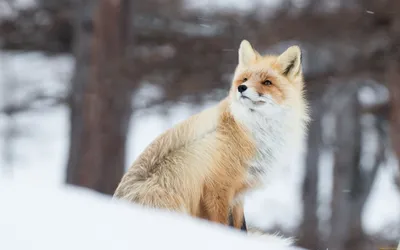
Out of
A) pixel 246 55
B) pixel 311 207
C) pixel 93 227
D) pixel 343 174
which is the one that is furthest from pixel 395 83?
pixel 93 227

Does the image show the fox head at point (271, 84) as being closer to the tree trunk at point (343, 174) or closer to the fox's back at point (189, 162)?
the fox's back at point (189, 162)

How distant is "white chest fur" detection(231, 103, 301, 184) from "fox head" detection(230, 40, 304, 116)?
1 centimetres

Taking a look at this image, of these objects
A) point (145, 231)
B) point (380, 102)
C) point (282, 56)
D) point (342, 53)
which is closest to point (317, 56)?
point (342, 53)

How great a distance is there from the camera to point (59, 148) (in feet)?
13.6

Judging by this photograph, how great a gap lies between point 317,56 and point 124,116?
0.81 m

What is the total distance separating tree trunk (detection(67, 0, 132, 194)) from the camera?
2.22 meters

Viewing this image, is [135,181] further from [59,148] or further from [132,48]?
[59,148]

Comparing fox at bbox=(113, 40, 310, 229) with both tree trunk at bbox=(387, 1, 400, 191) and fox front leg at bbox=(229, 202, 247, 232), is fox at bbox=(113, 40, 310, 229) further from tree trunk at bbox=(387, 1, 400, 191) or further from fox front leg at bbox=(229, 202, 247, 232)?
tree trunk at bbox=(387, 1, 400, 191)

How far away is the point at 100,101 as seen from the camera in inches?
97.9

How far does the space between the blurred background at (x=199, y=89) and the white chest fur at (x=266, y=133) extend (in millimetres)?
51

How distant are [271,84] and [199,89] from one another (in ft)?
3.16

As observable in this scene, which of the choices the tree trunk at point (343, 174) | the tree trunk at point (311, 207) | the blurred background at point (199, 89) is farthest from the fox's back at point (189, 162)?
the tree trunk at point (343, 174)

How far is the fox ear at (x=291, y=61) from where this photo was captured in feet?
3.84

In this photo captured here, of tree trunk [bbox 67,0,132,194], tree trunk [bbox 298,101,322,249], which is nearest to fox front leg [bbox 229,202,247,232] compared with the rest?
tree trunk [bbox 67,0,132,194]
